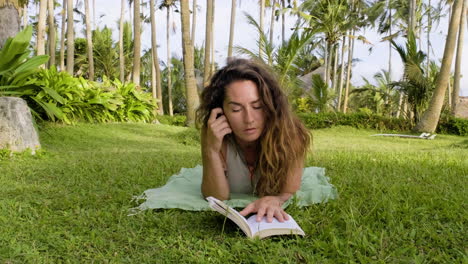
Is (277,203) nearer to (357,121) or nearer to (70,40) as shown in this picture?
(357,121)

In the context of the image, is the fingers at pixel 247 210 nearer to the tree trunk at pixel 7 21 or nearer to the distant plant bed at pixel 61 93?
the distant plant bed at pixel 61 93

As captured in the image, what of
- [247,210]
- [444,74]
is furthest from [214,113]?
[444,74]

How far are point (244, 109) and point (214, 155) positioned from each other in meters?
0.35

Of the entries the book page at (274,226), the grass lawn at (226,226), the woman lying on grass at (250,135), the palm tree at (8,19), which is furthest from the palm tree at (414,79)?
the book page at (274,226)

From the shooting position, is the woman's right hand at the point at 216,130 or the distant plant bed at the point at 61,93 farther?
the distant plant bed at the point at 61,93

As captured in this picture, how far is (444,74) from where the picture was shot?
40.3ft

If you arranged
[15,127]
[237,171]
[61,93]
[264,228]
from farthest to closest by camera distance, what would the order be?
[61,93] → [15,127] → [237,171] → [264,228]

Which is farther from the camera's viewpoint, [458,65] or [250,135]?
[458,65]

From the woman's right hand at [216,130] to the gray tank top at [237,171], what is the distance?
0.22m

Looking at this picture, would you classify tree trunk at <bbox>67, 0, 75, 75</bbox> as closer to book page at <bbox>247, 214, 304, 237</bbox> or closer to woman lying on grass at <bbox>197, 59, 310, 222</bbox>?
woman lying on grass at <bbox>197, 59, 310, 222</bbox>

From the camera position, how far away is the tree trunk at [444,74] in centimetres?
1227

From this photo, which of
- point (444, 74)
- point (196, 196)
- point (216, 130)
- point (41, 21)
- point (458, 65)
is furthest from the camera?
point (458, 65)

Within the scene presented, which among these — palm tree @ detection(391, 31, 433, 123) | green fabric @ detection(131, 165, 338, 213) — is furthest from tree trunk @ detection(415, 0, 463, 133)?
green fabric @ detection(131, 165, 338, 213)

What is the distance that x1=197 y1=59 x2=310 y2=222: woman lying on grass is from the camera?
2.47 m
